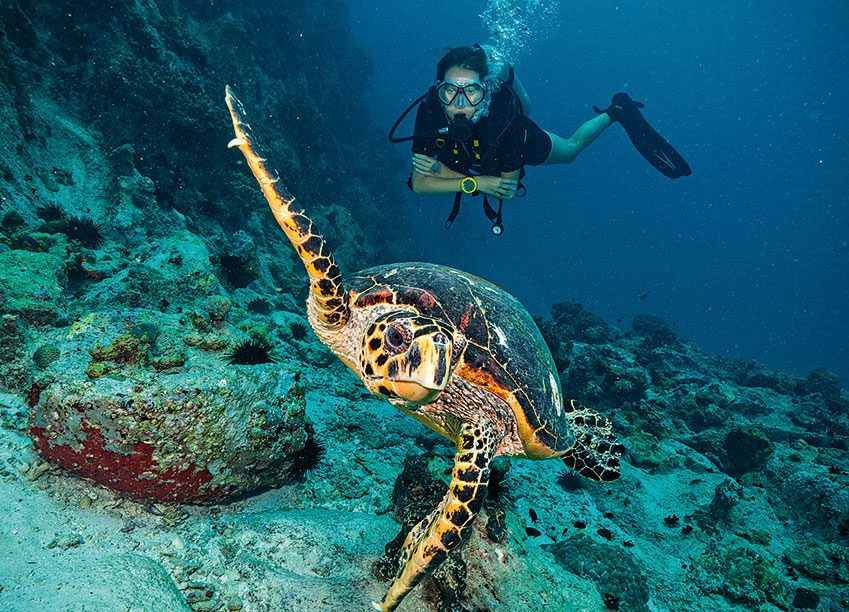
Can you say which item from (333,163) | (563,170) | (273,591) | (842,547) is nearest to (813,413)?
(842,547)

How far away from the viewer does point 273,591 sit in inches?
84.3

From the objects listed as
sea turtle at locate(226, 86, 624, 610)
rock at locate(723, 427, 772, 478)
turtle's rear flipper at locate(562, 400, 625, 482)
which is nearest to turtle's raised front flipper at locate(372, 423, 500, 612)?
sea turtle at locate(226, 86, 624, 610)

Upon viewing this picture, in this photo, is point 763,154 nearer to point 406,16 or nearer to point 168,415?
point 406,16

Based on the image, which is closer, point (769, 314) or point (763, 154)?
point (769, 314)

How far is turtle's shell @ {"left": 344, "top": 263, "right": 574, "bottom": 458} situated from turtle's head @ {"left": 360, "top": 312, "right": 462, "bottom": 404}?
24.2 inches

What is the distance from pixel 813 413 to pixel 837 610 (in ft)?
32.9

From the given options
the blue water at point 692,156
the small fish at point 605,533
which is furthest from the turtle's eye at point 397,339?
the blue water at point 692,156

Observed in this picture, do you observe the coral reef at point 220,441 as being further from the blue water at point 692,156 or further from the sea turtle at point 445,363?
the blue water at point 692,156

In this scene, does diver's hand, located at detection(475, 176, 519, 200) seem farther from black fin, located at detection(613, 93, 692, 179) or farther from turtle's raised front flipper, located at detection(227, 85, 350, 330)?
black fin, located at detection(613, 93, 692, 179)

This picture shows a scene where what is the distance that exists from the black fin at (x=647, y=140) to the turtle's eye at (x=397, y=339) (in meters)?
12.3

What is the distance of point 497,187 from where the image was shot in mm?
6840

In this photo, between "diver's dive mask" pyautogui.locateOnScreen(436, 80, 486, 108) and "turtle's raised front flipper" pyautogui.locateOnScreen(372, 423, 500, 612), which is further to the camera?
"diver's dive mask" pyautogui.locateOnScreen(436, 80, 486, 108)

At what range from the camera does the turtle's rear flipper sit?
372cm

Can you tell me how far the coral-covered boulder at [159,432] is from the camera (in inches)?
84.7
